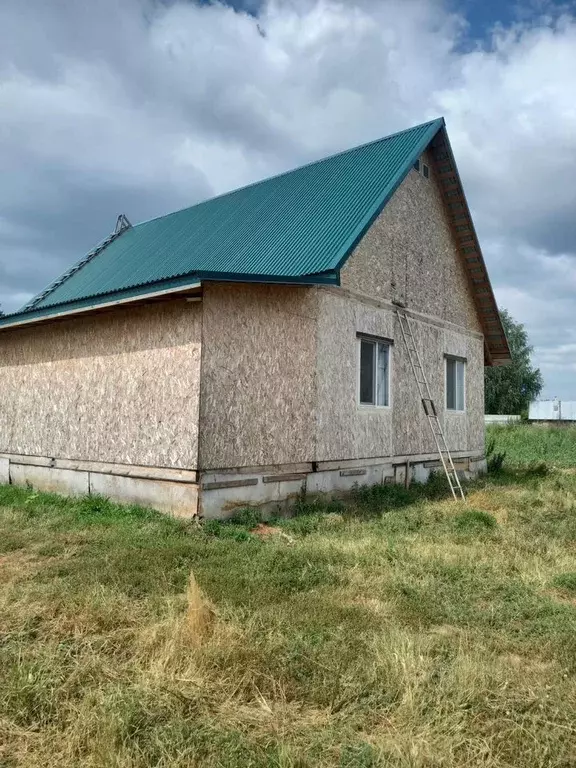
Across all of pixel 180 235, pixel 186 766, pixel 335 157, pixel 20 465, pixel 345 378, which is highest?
pixel 335 157

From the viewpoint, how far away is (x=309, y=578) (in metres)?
6.35

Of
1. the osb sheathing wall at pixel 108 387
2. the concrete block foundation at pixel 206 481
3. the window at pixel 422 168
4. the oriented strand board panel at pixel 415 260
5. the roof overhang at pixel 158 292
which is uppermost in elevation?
the window at pixel 422 168

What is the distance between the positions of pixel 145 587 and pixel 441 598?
2.78m

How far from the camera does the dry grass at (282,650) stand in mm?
3361

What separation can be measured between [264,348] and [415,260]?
5280 mm

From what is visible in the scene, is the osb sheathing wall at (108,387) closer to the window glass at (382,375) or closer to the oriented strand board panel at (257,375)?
the oriented strand board panel at (257,375)

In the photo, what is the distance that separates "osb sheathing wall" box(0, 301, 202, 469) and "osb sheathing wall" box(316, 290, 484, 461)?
240cm

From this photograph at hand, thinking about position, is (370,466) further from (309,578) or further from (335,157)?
(335,157)

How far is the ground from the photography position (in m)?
3.37

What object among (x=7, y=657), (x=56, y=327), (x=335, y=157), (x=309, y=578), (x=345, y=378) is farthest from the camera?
(x=335, y=157)

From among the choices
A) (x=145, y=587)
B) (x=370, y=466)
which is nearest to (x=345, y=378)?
(x=370, y=466)

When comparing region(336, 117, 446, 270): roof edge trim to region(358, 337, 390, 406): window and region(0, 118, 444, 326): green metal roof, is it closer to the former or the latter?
region(0, 118, 444, 326): green metal roof

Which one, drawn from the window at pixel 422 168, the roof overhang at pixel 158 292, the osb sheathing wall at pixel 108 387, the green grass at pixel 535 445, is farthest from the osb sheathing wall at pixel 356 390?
the green grass at pixel 535 445

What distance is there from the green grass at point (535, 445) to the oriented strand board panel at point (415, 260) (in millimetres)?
7900
